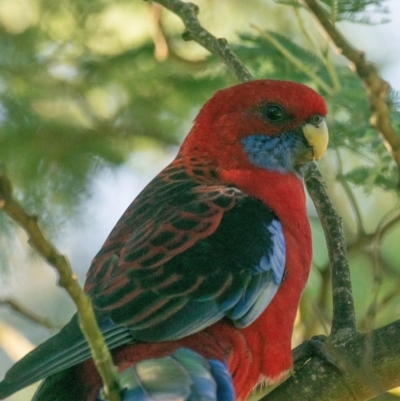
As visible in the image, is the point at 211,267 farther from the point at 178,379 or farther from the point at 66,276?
the point at 66,276

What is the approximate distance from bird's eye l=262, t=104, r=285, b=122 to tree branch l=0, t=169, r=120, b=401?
2.25 m

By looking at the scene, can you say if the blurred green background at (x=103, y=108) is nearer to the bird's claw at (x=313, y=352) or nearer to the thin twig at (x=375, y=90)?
the bird's claw at (x=313, y=352)

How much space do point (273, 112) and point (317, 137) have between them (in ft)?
0.92

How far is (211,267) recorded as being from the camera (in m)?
3.41

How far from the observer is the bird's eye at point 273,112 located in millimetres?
4270

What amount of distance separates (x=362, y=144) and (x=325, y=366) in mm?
1117

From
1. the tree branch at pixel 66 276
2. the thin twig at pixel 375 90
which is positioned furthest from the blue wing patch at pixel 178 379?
the thin twig at pixel 375 90

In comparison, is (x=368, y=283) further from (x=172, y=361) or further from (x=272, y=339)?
(x=172, y=361)

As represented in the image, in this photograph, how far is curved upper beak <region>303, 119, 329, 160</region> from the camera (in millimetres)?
4141

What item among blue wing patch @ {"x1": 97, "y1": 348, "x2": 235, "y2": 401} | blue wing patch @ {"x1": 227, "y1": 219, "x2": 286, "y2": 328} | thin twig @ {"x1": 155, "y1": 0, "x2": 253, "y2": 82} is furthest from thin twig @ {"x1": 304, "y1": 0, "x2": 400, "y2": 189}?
thin twig @ {"x1": 155, "y1": 0, "x2": 253, "y2": 82}

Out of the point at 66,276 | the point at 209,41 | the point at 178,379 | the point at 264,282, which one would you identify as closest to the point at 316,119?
the point at 209,41

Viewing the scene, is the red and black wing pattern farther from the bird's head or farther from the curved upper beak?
the curved upper beak

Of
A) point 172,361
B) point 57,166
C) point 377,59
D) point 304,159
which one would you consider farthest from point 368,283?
point 172,361

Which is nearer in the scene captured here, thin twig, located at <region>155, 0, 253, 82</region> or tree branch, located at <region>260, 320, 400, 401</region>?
tree branch, located at <region>260, 320, 400, 401</region>
